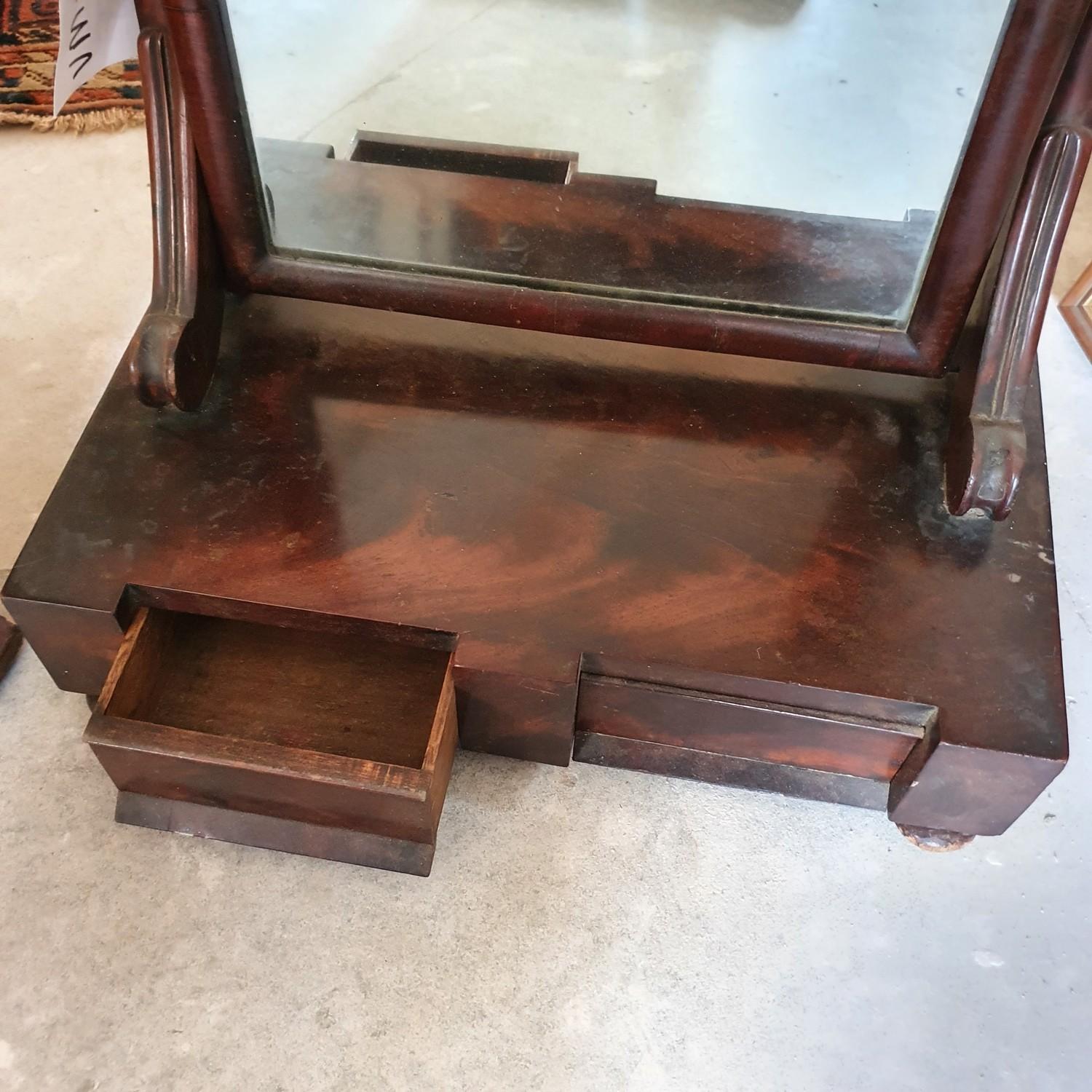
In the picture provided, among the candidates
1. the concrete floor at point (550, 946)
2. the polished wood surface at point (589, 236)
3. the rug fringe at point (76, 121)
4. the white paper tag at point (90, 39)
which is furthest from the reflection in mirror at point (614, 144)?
the rug fringe at point (76, 121)

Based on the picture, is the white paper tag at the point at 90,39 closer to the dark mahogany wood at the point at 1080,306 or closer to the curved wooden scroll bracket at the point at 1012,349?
the curved wooden scroll bracket at the point at 1012,349

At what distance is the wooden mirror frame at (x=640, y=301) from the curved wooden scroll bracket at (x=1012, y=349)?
2cm

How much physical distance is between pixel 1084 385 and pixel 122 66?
4.40 ft

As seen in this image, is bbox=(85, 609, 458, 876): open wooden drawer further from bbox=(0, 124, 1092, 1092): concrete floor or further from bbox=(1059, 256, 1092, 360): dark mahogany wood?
bbox=(1059, 256, 1092, 360): dark mahogany wood

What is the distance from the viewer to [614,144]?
887mm

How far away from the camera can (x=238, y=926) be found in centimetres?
70

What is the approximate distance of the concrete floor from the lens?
655mm

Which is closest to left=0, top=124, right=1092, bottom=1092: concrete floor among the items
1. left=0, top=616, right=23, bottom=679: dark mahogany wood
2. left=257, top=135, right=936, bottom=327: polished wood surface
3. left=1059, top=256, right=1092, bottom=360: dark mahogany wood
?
left=0, top=616, right=23, bottom=679: dark mahogany wood

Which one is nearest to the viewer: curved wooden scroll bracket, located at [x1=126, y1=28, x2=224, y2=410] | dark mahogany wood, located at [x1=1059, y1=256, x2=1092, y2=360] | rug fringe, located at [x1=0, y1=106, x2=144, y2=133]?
curved wooden scroll bracket, located at [x1=126, y1=28, x2=224, y2=410]

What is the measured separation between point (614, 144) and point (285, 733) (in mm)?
575

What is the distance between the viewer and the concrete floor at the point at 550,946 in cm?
65

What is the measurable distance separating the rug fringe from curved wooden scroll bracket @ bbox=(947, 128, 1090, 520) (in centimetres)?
113

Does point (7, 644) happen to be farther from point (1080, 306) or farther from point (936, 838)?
point (1080, 306)

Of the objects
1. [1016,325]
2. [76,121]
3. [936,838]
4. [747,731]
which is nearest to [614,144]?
[1016,325]
